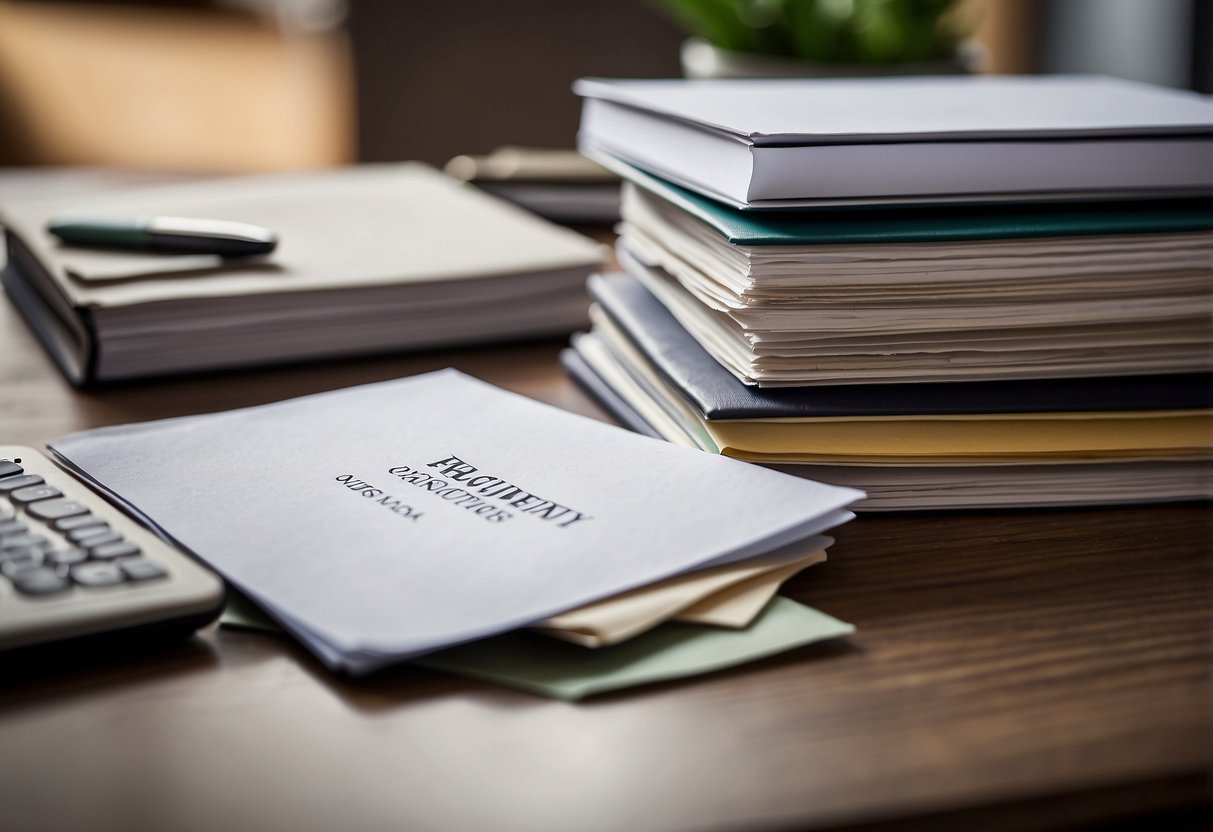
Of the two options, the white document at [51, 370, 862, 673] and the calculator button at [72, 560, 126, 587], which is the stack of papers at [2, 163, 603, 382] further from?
the calculator button at [72, 560, 126, 587]

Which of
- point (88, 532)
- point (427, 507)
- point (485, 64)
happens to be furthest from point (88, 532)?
point (485, 64)

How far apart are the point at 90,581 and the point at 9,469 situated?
12cm

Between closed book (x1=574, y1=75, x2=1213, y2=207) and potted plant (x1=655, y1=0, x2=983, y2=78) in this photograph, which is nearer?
closed book (x1=574, y1=75, x2=1213, y2=207)

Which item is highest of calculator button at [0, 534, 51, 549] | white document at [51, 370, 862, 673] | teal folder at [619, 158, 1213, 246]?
teal folder at [619, 158, 1213, 246]

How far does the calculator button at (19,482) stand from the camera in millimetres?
482

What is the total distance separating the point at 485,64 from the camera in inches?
101

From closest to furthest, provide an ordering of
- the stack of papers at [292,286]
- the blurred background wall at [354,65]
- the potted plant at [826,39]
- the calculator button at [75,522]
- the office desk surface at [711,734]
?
1. the office desk surface at [711,734]
2. the calculator button at [75,522]
3. the stack of papers at [292,286]
4. the potted plant at [826,39]
5. the blurred background wall at [354,65]

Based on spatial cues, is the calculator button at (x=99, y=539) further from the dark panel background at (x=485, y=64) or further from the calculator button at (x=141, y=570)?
the dark panel background at (x=485, y=64)

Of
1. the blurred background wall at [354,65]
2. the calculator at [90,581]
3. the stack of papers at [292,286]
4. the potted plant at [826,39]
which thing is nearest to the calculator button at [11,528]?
the calculator at [90,581]

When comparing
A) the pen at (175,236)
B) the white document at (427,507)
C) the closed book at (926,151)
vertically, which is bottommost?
the white document at (427,507)

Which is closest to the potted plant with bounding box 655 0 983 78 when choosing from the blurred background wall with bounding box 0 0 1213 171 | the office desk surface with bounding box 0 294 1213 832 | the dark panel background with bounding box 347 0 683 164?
the blurred background wall with bounding box 0 0 1213 171

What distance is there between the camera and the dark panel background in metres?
2.56

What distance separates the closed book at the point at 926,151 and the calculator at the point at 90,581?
0.90 ft

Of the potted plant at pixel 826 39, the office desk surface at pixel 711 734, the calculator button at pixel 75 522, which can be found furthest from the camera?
the potted plant at pixel 826 39
